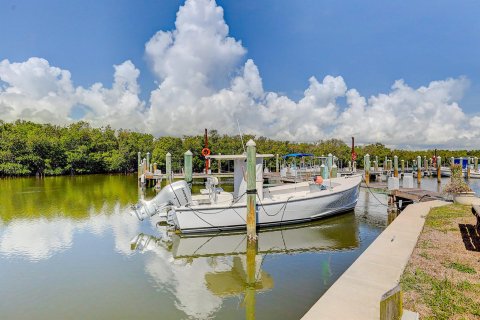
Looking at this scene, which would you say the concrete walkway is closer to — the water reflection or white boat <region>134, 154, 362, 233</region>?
the water reflection

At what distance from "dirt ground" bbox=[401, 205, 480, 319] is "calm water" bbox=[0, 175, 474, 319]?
2.02 m

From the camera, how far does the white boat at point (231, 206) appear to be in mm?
11680

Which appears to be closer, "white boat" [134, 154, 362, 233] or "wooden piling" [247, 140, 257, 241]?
"wooden piling" [247, 140, 257, 241]

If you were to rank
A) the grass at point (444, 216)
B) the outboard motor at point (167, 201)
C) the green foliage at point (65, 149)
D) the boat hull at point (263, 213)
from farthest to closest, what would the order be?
the green foliage at point (65, 149), the outboard motor at point (167, 201), the boat hull at point (263, 213), the grass at point (444, 216)

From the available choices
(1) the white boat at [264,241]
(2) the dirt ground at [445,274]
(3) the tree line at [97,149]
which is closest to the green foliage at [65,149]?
(3) the tree line at [97,149]

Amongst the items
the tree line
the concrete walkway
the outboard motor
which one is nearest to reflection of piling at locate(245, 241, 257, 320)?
the concrete walkway

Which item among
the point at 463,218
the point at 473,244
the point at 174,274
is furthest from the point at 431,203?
the point at 174,274

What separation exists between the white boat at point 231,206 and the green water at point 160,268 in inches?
19.4

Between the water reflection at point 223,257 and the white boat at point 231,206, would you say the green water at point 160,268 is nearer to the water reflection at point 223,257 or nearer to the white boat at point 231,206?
the water reflection at point 223,257

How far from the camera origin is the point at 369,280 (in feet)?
18.2

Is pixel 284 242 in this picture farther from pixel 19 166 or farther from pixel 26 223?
pixel 19 166

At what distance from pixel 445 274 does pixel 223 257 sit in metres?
5.93

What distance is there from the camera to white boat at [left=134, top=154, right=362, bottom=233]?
1168cm

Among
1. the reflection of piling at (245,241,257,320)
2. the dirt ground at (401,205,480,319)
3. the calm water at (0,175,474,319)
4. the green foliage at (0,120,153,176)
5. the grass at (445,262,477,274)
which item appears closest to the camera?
the dirt ground at (401,205,480,319)
